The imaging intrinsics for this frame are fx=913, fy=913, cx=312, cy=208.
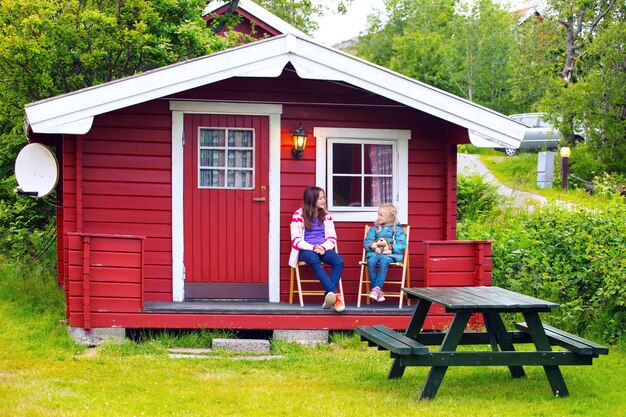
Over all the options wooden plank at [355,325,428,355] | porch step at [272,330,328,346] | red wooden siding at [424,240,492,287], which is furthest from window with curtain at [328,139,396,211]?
wooden plank at [355,325,428,355]

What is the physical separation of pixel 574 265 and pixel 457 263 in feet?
4.54

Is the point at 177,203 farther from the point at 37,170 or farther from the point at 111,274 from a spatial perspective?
the point at 37,170

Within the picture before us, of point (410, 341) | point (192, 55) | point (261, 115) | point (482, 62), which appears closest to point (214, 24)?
point (192, 55)

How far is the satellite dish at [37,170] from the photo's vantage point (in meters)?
9.46

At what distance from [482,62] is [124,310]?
2973 cm

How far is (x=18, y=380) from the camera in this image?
679 centimetres

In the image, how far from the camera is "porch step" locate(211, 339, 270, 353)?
8.28 meters

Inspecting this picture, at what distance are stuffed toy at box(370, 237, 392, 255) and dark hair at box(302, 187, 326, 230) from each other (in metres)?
0.60

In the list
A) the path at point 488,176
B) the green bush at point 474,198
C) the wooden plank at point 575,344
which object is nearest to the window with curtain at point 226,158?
the wooden plank at point 575,344

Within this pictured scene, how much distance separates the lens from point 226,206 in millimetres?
9375

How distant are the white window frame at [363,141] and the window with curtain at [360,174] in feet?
0.10

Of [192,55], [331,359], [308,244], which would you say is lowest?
[331,359]

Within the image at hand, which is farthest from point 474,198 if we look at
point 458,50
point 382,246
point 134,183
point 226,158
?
point 458,50

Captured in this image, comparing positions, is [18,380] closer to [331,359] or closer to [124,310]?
Result: [124,310]
